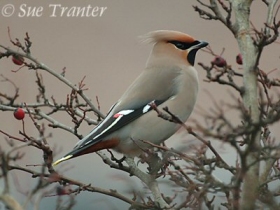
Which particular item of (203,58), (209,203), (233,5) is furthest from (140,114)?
(203,58)

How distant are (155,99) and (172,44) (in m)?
0.40

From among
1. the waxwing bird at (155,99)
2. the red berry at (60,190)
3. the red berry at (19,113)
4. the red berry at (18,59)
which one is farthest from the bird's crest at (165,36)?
the red berry at (60,190)

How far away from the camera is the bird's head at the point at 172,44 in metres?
4.35

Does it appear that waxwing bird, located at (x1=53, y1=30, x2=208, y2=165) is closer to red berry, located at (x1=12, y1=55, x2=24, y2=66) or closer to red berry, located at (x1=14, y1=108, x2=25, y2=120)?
red berry, located at (x1=14, y1=108, x2=25, y2=120)

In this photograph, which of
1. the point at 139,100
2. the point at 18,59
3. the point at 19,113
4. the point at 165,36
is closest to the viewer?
the point at 19,113

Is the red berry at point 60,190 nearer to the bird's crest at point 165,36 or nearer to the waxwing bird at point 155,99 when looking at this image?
the waxwing bird at point 155,99

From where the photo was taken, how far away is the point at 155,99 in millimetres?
4105

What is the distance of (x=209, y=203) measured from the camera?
2.65 m

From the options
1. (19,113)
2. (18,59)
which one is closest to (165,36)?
(18,59)

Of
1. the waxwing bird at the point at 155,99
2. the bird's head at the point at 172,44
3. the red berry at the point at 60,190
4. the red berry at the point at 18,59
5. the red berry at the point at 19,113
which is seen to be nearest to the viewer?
the red berry at the point at 60,190

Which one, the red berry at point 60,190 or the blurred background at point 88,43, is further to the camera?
the blurred background at point 88,43

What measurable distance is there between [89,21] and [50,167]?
16.1ft

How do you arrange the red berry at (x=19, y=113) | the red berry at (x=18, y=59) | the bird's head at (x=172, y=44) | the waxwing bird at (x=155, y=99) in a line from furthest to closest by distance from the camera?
1. the bird's head at (x=172, y=44)
2. the waxwing bird at (x=155, y=99)
3. the red berry at (x=18, y=59)
4. the red berry at (x=19, y=113)

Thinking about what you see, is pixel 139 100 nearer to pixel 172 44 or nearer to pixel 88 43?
pixel 172 44
